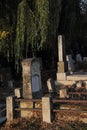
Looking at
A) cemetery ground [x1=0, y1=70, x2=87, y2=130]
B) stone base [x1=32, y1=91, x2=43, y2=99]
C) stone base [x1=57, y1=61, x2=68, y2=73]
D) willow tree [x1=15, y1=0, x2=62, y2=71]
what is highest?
willow tree [x1=15, y1=0, x2=62, y2=71]

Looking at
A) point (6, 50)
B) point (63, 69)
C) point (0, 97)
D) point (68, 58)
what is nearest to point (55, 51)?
point (68, 58)

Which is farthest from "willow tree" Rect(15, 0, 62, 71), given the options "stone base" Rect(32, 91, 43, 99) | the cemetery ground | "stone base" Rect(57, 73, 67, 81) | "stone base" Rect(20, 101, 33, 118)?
the cemetery ground

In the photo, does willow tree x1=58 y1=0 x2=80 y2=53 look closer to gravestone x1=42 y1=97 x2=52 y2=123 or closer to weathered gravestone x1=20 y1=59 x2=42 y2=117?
weathered gravestone x1=20 y1=59 x2=42 y2=117

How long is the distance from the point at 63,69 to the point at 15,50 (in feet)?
8.01

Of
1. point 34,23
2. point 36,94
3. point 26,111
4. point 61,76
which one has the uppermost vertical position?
point 34,23

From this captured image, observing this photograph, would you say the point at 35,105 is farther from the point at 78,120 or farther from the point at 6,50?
the point at 6,50

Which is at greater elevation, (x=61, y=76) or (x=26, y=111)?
(x=61, y=76)

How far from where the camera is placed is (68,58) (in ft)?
65.8

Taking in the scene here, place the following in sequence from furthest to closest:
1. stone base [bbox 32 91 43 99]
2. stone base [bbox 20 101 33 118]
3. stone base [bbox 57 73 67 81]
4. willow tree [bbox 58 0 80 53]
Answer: willow tree [bbox 58 0 80 53], stone base [bbox 57 73 67 81], stone base [bbox 32 91 43 99], stone base [bbox 20 101 33 118]

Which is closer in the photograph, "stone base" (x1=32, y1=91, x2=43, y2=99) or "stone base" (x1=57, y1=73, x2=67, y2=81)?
"stone base" (x1=32, y1=91, x2=43, y2=99)

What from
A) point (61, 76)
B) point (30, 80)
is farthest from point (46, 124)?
point (61, 76)

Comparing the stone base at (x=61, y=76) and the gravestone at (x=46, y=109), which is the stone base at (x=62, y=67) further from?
the gravestone at (x=46, y=109)

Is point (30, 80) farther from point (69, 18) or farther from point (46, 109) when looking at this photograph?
point (69, 18)

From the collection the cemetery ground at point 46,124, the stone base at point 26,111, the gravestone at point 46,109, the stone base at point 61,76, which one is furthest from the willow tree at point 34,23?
the gravestone at point 46,109
